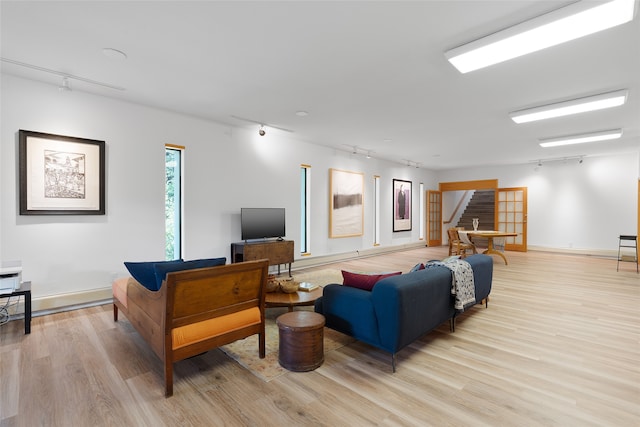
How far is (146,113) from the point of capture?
4273 millimetres

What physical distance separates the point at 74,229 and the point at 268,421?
3.48 m

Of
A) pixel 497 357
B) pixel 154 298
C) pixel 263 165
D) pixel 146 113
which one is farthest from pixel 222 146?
pixel 497 357

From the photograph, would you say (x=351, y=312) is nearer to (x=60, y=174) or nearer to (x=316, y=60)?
(x=316, y=60)

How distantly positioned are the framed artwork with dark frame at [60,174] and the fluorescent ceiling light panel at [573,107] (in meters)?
5.73

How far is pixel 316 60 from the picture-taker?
115 inches

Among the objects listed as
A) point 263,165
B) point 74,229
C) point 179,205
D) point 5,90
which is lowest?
point 74,229

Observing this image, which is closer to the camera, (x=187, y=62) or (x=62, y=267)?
(x=187, y=62)

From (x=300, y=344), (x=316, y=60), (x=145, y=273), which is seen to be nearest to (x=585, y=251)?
(x=316, y=60)

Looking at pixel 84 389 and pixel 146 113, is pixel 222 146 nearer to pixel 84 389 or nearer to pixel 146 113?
pixel 146 113

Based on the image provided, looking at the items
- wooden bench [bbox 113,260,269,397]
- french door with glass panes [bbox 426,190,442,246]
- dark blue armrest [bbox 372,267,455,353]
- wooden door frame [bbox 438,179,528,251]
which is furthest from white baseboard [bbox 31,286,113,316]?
wooden door frame [bbox 438,179,528,251]

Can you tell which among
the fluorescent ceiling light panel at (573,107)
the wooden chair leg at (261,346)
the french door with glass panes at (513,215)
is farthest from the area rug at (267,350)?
the french door with glass panes at (513,215)

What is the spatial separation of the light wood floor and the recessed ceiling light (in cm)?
268

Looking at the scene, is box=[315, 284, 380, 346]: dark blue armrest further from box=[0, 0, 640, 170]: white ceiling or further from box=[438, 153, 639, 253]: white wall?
box=[438, 153, 639, 253]: white wall

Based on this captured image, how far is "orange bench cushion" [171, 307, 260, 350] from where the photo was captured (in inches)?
81.6
